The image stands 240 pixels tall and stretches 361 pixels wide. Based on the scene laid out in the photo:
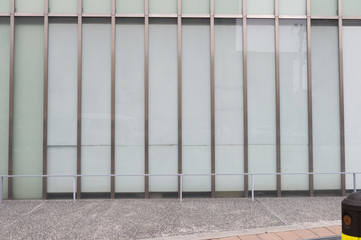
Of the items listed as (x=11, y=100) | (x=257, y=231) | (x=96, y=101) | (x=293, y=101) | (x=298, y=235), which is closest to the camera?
(x=298, y=235)

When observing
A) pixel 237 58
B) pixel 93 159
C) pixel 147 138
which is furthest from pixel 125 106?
pixel 237 58

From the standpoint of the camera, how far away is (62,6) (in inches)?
319

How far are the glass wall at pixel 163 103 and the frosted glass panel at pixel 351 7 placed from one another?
487 cm

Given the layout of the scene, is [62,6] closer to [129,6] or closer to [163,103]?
[129,6]

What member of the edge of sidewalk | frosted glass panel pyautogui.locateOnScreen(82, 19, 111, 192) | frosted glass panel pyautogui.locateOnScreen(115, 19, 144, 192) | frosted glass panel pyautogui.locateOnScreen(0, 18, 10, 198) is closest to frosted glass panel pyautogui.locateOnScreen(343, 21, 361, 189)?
the edge of sidewalk

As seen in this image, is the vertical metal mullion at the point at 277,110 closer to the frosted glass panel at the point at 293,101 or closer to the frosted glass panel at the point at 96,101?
the frosted glass panel at the point at 293,101

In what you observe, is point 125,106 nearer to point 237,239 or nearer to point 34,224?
point 34,224

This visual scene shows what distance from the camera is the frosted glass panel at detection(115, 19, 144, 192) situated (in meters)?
8.05

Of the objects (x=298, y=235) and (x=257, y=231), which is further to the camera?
(x=257, y=231)

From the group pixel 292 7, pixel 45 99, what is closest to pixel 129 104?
pixel 45 99

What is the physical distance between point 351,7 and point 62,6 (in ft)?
26.8

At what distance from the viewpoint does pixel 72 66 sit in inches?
319

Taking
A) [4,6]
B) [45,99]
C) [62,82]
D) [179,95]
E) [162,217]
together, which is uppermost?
[4,6]

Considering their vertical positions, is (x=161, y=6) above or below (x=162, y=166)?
above
